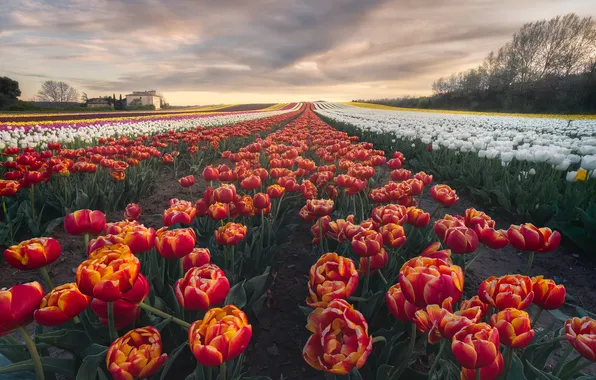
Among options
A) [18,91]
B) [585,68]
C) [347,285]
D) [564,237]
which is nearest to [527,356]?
[347,285]

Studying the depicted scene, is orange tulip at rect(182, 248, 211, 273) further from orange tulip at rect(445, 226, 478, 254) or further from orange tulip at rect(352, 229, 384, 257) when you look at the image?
orange tulip at rect(445, 226, 478, 254)

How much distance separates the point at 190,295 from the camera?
45.3 inches

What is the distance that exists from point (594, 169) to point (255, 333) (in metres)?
4.30

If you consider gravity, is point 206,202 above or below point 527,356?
above

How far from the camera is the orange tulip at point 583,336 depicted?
105cm

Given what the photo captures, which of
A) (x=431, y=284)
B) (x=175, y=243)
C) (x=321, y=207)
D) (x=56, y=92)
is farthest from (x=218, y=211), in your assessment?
(x=56, y=92)

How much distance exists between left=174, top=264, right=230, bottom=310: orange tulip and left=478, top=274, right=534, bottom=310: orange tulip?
939mm

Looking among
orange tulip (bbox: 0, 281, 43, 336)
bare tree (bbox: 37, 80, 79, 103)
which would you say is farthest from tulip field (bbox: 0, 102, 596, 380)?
bare tree (bbox: 37, 80, 79, 103)

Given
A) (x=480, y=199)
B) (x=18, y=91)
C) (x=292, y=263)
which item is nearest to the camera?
(x=292, y=263)

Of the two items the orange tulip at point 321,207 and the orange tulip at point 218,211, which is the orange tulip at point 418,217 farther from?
the orange tulip at point 218,211

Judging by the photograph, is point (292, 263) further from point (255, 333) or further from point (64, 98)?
point (64, 98)

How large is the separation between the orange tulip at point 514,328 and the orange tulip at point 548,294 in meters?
0.28

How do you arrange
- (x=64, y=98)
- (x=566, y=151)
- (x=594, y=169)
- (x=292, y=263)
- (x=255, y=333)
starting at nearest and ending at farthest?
(x=255, y=333) → (x=292, y=263) → (x=594, y=169) → (x=566, y=151) → (x=64, y=98)

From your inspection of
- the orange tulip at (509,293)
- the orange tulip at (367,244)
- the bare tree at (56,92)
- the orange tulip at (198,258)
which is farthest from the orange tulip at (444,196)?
the bare tree at (56,92)
